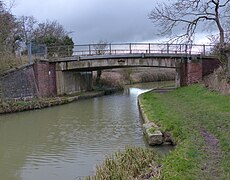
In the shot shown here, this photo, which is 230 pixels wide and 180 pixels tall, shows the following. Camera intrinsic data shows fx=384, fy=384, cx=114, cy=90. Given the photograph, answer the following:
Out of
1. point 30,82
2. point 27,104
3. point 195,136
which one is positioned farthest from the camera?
point 30,82

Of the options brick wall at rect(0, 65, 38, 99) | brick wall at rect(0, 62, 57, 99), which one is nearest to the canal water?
brick wall at rect(0, 65, 38, 99)

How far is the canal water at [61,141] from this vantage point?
31.1 feet

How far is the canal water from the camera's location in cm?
948

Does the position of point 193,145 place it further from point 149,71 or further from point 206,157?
point 149,71

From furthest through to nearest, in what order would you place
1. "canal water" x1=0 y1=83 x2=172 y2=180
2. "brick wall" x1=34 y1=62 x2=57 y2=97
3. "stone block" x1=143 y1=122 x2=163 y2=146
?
"brick wall" x1=34 y1=62 x2=57 y2=97, "stone block" x1=143 y1=122 x2=163 y2=146, "canal water" x1=0 y1=83 x2=172 y2=180

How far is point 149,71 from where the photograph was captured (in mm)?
59781

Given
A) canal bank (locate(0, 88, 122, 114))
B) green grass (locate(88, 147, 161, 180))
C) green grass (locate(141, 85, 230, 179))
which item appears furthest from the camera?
canal bank (locate(0, 88, 122, 114))

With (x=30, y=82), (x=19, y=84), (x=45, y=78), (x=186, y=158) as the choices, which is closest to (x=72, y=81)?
(x=45, y=78)

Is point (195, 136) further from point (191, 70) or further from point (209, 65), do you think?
point (209, 65)

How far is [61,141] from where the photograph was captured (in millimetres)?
13250

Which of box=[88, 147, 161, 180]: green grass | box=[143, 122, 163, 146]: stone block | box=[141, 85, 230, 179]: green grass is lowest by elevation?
box=[143, 122, 163, 146]: stone block

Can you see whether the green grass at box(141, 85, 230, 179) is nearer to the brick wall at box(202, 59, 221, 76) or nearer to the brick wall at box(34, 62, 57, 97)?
the brick wall at box(202, 59, 221, 76)

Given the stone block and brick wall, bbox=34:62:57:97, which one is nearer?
the stone block

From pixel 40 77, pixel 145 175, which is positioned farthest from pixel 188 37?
pixel 145 175
